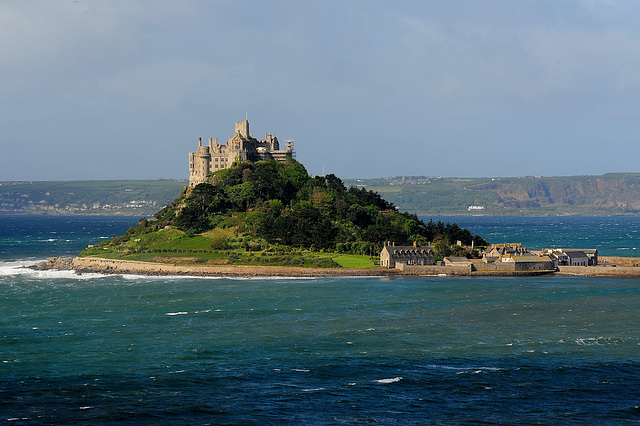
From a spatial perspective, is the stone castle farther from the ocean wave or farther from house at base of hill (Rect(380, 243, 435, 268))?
house at base of hill (Rect(380, 243, 435, 268))

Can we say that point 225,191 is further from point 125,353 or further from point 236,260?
point 125,353

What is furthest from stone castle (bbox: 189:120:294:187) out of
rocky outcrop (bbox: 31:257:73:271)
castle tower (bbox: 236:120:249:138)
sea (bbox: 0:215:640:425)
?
sea (bbox: 0:215:640:425)

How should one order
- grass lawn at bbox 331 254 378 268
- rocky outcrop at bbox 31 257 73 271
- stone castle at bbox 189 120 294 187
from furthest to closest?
1. stone castle at bbox 189 120 294 187
2. rocky outcrop at bbox 31 257 73 271
3. grass lawn at bbox 331 254 378 268

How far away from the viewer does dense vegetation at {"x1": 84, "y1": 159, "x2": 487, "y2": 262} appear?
127m

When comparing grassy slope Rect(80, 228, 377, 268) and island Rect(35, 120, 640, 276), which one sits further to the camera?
grassy slope Rect(80, 228, 377, 268)

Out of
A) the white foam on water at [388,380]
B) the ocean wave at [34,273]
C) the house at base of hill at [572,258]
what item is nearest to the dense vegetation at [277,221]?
the house at base of hill at [572,258]

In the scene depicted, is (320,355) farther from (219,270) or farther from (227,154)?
(227,154)

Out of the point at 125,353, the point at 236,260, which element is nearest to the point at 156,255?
the point at 236,260

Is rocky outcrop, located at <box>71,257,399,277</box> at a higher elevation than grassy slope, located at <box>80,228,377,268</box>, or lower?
lower

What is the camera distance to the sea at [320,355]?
43.2 m

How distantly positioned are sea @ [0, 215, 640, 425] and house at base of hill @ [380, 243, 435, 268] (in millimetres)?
17610

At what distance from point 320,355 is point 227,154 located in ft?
355

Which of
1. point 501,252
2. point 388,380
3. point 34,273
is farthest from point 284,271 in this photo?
point 388,380

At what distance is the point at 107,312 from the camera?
76.0m
